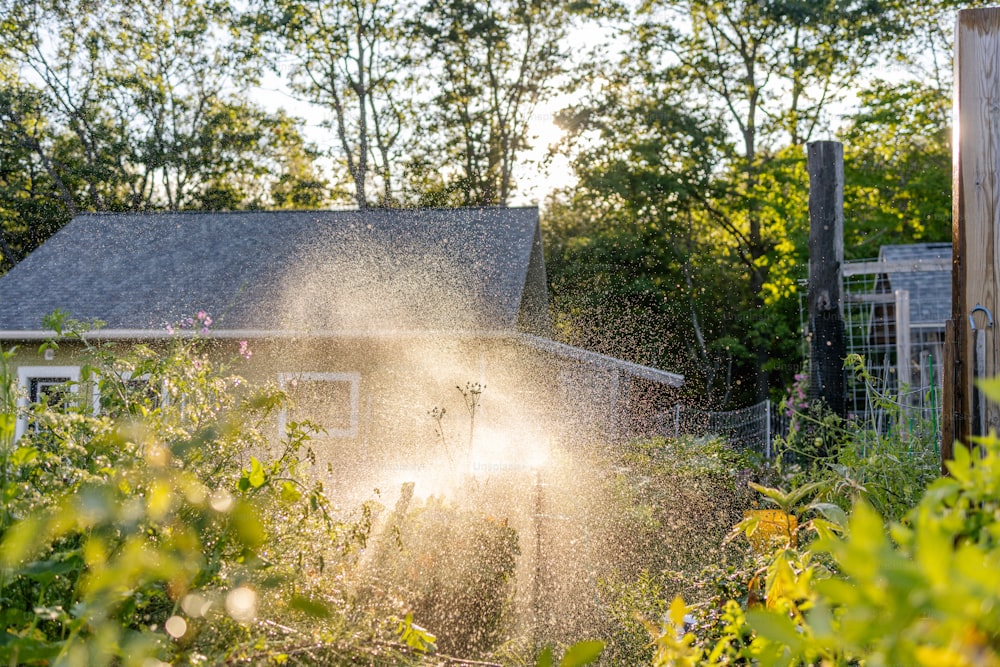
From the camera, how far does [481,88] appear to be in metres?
25.0

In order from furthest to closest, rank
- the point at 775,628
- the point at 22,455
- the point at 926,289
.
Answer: the point at 926,289 → the point at 22,455 → the point at 775,628

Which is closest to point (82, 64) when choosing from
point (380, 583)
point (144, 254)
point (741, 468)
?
point (144, 254)

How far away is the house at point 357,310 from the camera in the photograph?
1190 centimetres

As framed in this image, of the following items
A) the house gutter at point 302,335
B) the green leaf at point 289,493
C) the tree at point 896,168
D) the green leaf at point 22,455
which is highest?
the tree at point 896,168

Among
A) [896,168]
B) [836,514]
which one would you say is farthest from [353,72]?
[836,514]

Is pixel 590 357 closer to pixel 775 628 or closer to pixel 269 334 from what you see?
pixel 269 334

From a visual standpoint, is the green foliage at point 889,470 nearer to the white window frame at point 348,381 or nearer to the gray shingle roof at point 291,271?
the gray shingle roof at point 291,271

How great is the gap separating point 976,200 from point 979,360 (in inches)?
15.4

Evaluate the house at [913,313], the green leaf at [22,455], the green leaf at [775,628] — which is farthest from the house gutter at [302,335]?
the green leaf at [775,628]

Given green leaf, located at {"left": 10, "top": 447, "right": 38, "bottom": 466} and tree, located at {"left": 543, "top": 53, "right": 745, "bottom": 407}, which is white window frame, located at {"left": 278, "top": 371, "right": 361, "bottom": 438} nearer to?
tree, located at {"left": 543, "top": 53, "right": 745, "bottom": 407}

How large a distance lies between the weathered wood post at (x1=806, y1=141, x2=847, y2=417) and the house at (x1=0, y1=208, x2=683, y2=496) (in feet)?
14.9

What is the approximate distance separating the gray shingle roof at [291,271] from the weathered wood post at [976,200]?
9.28m

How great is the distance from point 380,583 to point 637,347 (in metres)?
19.6

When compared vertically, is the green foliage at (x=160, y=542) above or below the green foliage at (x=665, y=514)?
above
